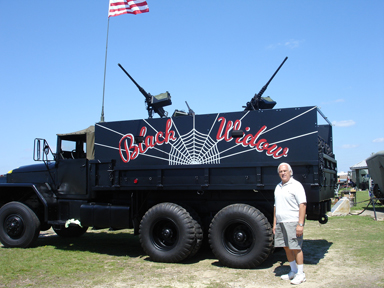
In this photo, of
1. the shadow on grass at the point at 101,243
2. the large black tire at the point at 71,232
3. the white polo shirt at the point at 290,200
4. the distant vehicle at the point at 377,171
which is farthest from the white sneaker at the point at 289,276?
the distant vehicle at the point at 377,171

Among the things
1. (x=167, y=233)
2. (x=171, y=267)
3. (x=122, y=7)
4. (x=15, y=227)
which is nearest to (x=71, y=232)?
(x=15, y=227)

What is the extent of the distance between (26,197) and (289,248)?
264 inches

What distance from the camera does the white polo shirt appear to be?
566 cm

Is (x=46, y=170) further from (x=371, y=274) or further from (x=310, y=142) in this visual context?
(x=371, y=274)

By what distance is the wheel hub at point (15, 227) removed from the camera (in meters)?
8.76

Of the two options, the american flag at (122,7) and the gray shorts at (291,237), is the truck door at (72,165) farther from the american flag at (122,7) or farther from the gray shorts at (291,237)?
the gray shorts at (291,237)

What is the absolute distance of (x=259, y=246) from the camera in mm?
6496

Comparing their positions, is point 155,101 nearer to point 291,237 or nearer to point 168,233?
point 168,233

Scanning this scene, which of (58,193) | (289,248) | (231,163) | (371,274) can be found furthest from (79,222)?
(371,274)

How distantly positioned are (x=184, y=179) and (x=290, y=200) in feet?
7.81

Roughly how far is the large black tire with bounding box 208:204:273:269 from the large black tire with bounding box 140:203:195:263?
1.63 feet

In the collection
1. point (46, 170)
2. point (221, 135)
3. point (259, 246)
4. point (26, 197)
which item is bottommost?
point (259, 246)

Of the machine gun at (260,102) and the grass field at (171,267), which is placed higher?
the machine gun at (260,102)

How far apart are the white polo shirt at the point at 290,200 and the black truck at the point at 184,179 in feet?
2.75
